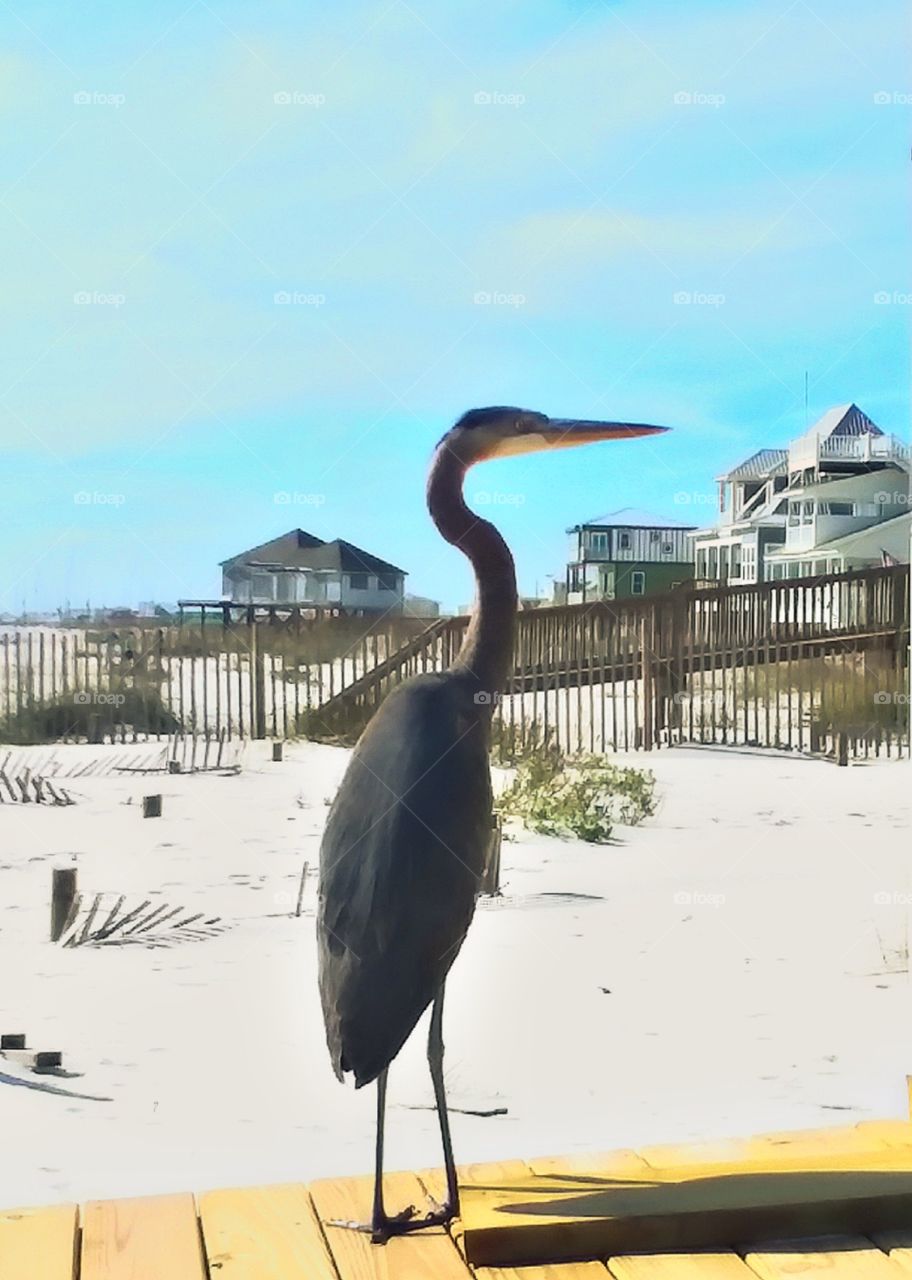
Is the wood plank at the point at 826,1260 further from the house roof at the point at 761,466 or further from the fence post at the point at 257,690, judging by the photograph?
the house roof at the point at 761,466

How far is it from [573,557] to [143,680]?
744mm

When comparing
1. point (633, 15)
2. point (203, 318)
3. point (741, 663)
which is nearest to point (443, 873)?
point (741, 663)

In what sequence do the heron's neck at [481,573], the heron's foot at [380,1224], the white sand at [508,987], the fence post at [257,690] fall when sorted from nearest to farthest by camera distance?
the heron's foot at [380,1224] < the heron's neck at [481,573] < the white sand at [508,987] < the fence post at [257,690]

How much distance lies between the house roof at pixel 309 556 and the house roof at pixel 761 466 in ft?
Answer: 2.05

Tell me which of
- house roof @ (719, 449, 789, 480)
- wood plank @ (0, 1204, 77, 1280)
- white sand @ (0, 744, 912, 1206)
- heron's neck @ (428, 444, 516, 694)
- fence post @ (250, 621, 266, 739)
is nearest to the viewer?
wood plank @ (0, 1204, 77, 1280)

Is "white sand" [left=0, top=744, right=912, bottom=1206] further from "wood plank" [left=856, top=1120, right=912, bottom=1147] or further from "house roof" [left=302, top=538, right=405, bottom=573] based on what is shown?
"house roof" [left=302, top=538, right=405, bottom=573]

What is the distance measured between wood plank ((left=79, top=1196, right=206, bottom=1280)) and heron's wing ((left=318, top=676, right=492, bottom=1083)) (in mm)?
314

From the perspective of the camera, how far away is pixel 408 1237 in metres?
1.72

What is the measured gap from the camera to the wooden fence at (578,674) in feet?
6.66

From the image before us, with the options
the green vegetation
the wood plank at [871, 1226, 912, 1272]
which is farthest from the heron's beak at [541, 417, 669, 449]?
the wood plank at [871, 1226, 912, 1272]

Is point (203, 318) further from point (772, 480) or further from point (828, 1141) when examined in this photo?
point (828, 1141)

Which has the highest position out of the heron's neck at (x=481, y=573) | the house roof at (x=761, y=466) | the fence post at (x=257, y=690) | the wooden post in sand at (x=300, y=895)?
the house roof at (x=761, y=466)

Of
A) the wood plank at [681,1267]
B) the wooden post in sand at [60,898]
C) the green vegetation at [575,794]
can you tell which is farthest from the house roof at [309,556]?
the wood plank at [681,1267]

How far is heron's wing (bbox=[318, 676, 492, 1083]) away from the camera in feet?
5.54
